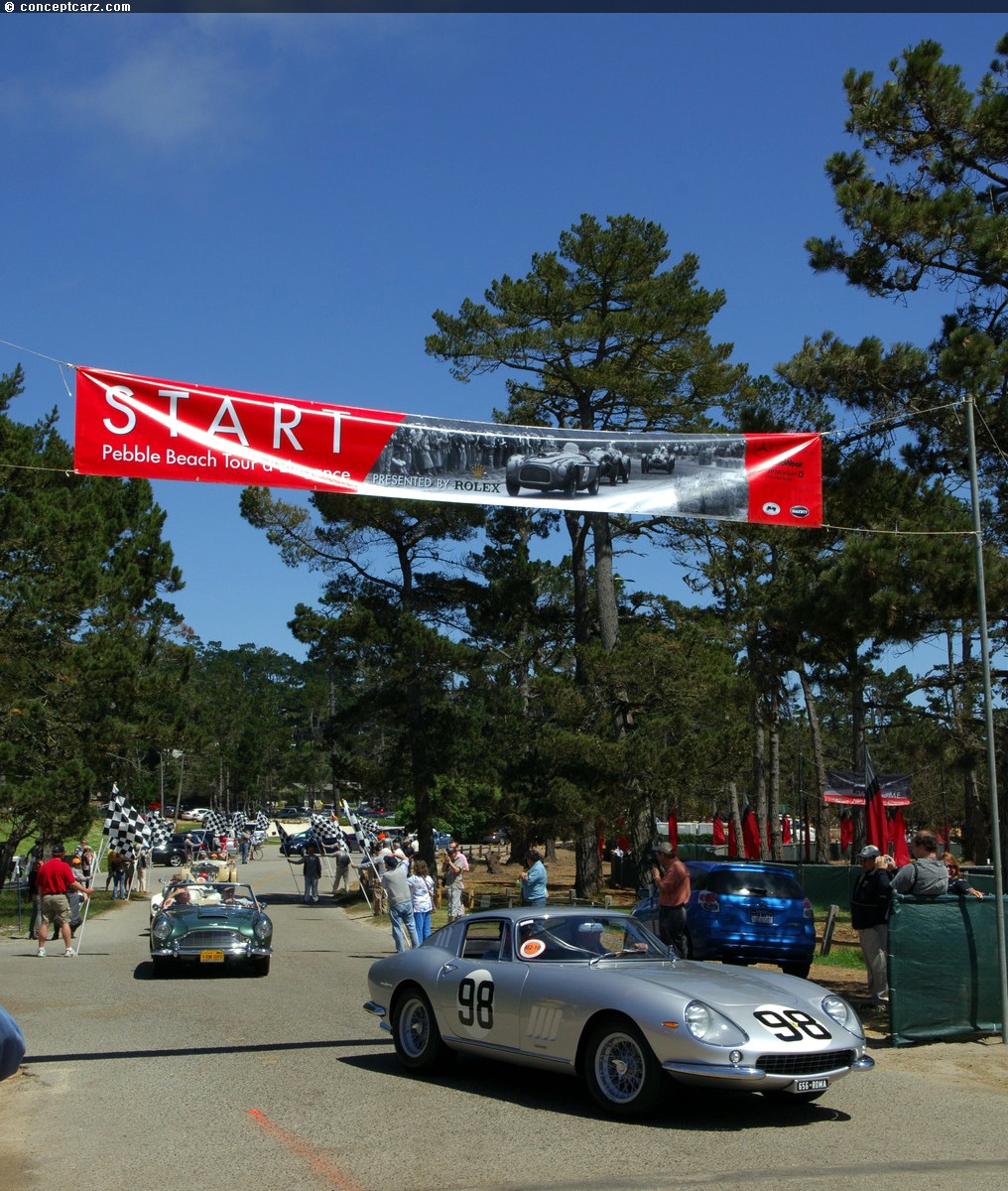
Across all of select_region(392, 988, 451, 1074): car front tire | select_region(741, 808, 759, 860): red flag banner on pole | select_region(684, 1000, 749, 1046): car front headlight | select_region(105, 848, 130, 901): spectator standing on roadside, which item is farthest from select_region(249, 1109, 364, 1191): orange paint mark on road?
select_region(105, 848, 130, 901): spectator standing on roadside

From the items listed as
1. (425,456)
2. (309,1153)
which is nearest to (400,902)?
(425,456)

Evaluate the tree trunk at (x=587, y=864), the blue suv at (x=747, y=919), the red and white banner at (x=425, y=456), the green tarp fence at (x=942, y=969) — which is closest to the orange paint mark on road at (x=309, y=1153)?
the red and white banner at (x=425, y=456)

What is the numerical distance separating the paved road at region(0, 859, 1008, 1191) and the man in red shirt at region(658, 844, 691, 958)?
12.0 feet

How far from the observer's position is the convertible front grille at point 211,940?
17.2m

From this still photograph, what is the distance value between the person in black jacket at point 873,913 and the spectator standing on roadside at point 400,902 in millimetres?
7779

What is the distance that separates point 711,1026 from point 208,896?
12.7 m

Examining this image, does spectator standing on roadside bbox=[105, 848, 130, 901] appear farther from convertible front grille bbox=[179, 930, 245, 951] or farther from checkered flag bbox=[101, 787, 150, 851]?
convertible front grille bbox=[179, 930, 245, 951]

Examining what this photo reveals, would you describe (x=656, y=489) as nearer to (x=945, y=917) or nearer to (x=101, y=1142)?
(x=945, y=917)

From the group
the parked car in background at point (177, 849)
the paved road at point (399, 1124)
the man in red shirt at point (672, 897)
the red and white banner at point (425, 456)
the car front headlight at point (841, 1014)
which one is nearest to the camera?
the paved road at point (399, 1124)

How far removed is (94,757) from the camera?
36.1 metres

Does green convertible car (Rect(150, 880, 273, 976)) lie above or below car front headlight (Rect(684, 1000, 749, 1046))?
below

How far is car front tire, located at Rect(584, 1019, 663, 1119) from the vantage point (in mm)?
7801

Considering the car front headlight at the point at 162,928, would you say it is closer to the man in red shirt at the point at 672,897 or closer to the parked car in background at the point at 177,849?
the man in red shirt at the point at 672,897

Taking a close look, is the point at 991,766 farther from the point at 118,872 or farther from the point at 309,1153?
the point at 118,872
